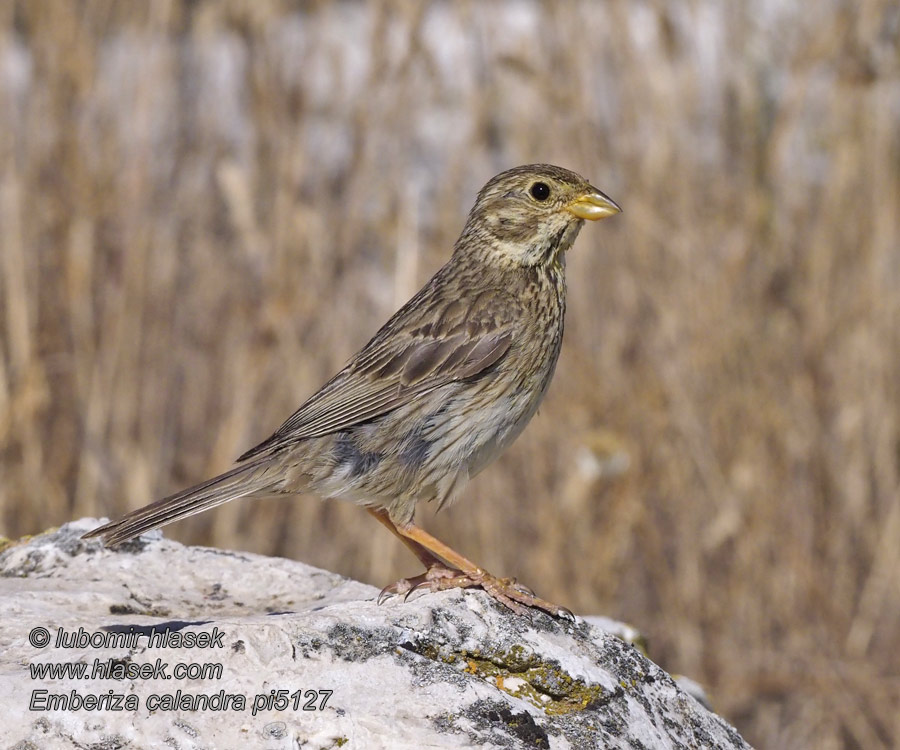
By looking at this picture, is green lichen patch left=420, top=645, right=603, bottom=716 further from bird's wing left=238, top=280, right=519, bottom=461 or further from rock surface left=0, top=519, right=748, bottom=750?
bird's wing left=238, top=280, right=519, bottom=461

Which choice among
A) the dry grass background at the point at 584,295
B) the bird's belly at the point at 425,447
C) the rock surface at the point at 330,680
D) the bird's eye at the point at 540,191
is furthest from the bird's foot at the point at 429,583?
the dry grass background at the point at 584,295

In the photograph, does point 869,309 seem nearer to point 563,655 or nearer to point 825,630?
point 825,630

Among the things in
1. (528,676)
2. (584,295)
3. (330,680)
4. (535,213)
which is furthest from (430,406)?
(584,295)

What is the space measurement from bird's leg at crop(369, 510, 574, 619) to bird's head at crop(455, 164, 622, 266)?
98cm

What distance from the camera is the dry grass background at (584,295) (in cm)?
552

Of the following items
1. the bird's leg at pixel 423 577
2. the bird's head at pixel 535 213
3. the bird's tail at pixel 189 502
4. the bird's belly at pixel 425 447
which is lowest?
the bird's leg at pixel 423 577

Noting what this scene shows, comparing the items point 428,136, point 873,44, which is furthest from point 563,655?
point 428,136

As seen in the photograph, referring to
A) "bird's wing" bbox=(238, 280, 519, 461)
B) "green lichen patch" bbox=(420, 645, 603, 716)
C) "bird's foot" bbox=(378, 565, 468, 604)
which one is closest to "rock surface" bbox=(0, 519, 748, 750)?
"green lichen patch" bbox=(420, 645, 603, 716)

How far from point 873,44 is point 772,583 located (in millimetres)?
2340

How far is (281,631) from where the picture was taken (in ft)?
8.78

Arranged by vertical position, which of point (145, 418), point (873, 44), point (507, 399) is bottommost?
point (145, 418)

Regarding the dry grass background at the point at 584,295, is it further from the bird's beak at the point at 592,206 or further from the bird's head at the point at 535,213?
the bird's beak at the point at 592,206

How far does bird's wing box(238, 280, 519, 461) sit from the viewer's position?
148 inches

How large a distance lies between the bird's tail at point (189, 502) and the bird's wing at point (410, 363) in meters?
0.09
